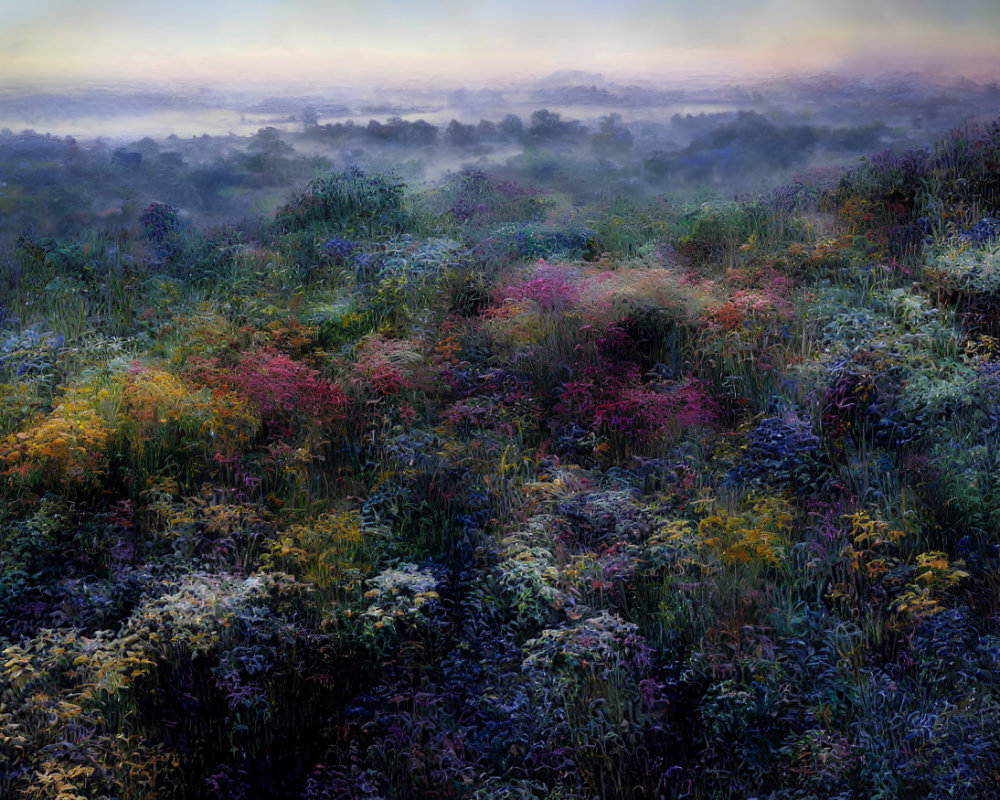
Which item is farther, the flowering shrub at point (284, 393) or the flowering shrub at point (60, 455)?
the flowering shrub at point (284, 393)

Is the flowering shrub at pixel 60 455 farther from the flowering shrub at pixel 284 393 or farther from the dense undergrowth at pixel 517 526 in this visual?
the flowering shrub at pixel 284 393

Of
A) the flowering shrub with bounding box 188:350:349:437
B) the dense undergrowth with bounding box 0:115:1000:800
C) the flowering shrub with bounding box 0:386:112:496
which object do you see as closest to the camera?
the dense undergrowth with bounding box 0:115:1000:800

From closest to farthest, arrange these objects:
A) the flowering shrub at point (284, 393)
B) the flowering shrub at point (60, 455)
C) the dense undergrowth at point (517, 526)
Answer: the dense undergrowth at point (517, 526)
the flowering shrub at point (60, 455)
the flowering shrub at point (284, 393)

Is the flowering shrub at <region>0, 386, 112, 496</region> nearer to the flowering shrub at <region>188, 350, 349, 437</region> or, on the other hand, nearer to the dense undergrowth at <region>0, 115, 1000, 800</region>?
the dense undergrowth at <region>0, 115, 1000, 800</region>

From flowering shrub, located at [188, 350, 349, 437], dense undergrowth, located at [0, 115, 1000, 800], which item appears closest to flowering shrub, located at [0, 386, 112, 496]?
dense undergrowth, located at [0, 115, 1000, 800]

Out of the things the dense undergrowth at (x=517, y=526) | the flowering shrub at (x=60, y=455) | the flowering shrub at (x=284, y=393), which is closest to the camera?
the dense undergrowth at (x=517, y=526)

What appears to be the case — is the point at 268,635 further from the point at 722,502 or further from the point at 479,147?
the point at 479,147

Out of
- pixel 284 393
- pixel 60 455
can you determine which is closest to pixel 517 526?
pixel 284 393

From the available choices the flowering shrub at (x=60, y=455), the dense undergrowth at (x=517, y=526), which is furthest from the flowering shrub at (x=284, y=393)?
the flowering shrub at (x=60, y=455)
